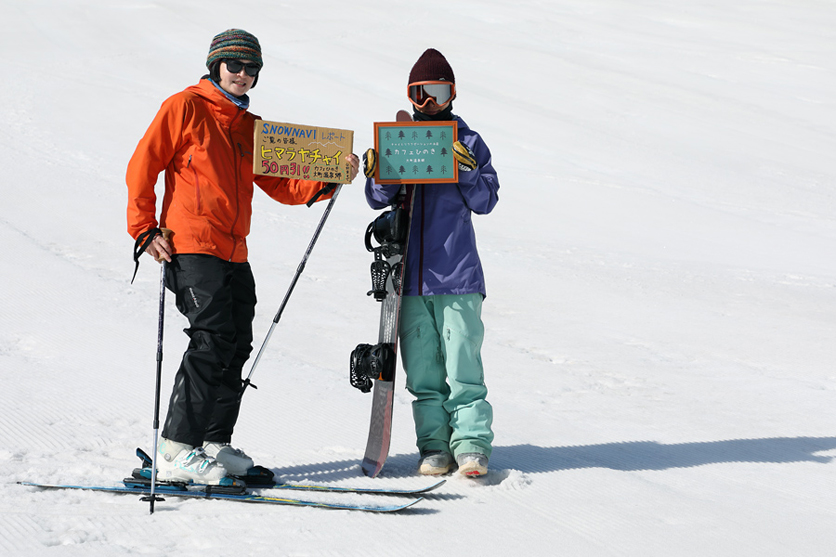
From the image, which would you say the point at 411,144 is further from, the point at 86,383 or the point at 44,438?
the point at 86,383

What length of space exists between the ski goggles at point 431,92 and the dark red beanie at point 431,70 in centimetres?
2

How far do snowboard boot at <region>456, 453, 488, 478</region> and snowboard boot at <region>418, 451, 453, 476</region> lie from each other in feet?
0.30

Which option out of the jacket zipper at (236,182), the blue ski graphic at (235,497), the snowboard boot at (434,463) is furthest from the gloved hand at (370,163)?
the blue ski graphic at (235,497)

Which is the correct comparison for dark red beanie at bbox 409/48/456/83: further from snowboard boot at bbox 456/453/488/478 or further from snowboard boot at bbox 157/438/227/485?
snowboard boot at bbox 157/438/227/485

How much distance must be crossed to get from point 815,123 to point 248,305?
18.4m

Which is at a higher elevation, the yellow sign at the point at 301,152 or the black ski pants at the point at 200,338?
the yellow sign at the point at 301,152

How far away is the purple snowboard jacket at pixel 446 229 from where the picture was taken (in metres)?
3.66

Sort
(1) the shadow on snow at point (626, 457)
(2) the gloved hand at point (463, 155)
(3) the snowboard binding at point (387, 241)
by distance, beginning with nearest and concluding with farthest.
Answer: (2) the gloved hand at point (463, 155) < (3) the snowboard binding at point (387, 241) < (1) the shadow on snow at point (626, 457)

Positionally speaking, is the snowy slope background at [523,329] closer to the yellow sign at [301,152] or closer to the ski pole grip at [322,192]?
the ski pole grip at [322,192]

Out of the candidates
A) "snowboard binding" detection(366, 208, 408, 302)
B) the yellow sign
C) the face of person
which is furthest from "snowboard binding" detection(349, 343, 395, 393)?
the face of person

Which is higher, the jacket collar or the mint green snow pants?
the jacket collar

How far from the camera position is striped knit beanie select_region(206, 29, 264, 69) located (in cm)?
339

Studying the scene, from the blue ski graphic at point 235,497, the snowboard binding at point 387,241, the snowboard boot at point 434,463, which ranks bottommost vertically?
the blue ski graphic at point 235,497

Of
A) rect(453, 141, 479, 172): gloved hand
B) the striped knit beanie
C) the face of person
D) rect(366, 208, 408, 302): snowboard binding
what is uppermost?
the striped knit beanie
